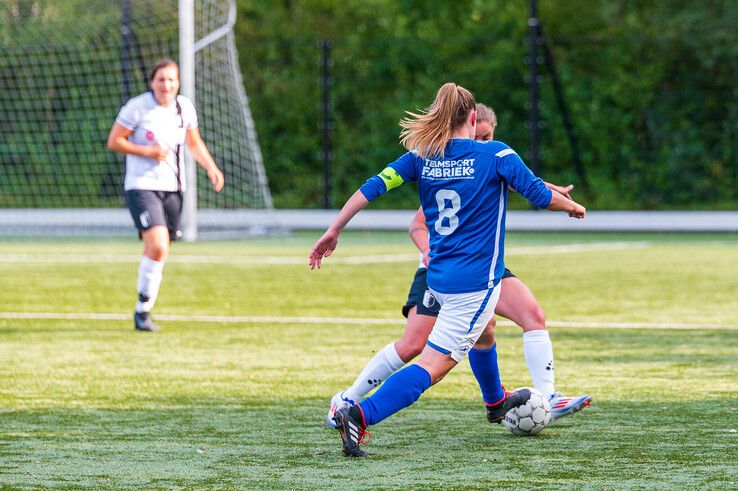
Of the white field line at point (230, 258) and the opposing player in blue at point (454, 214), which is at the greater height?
the opposing player in blue at point (454, 214)

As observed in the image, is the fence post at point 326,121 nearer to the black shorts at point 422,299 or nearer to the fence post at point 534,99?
the fence post at point 534,99

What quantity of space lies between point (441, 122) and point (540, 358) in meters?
1.28

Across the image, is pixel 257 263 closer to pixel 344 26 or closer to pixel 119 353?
pixel 119 353

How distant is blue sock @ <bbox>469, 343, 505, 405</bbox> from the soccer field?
0.16m

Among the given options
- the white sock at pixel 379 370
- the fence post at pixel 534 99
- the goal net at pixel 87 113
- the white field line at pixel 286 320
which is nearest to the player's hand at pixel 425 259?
the white sock at pixel 379 370

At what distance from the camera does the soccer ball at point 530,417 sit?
5969 millimetres

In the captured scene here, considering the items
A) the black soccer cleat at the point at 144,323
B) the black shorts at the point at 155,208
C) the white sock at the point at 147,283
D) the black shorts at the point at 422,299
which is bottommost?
the black soccer cleat at the point at 144,323

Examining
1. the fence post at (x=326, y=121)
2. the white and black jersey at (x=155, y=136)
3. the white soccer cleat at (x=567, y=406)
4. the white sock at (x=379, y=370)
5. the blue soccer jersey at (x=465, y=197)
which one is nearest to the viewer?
the blue soccer jersey at (x=465, y=197)

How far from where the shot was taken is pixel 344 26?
29.8m

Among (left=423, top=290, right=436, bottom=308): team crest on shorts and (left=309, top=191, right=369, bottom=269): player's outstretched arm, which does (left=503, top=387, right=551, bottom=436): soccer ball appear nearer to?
(left=423, top=290, right=436, bottom=308): team crest on shorts

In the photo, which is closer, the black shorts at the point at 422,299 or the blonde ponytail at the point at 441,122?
the blonde ponytail at the point at 441,122

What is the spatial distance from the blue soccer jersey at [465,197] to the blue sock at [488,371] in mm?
591

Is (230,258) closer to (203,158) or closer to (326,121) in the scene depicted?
(203,158)

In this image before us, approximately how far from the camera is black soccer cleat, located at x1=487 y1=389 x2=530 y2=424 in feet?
19.7
